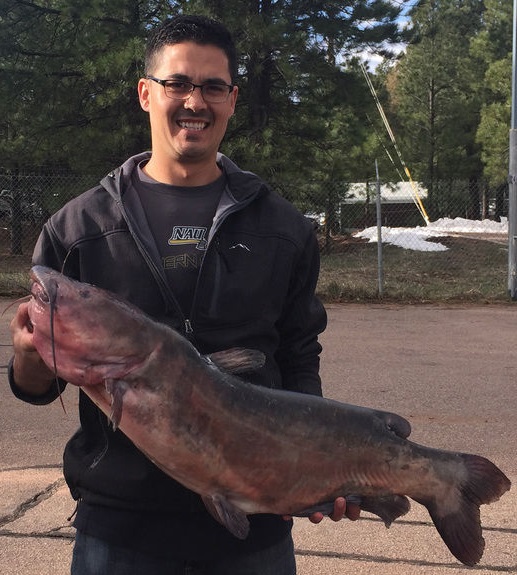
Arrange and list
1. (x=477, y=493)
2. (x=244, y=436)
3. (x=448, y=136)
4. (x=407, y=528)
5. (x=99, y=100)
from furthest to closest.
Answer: (x=448, y=136) → (x=99, y=100) → (x=407, y=528) → (x=477, y=493) → (x=244, y=436)

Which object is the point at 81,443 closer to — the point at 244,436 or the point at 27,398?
the point at 27,398

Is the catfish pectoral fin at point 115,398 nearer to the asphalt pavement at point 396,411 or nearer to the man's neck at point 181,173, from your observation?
the man's neck at point 181,173

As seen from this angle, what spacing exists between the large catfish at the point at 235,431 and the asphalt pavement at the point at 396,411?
1.51 m

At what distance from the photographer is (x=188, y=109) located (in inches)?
82.7

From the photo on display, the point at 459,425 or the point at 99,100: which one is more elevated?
the point at 99,100

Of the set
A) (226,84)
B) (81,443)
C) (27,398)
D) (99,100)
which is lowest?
(81,443)

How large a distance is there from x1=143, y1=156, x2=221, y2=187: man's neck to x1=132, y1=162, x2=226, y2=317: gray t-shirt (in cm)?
1

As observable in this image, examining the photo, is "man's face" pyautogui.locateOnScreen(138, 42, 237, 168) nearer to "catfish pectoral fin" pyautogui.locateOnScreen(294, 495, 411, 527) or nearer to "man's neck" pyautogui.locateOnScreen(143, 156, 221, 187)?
"man's neck" pyautogui.locateOnScreen(143, 156, 221, 187)

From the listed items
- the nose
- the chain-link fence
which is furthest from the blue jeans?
the chain-link fence

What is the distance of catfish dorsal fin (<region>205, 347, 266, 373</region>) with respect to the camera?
1.92 metres

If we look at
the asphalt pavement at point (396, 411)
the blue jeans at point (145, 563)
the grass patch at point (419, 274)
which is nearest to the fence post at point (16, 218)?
the grass patch at point (419, 274)

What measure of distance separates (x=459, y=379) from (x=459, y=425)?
1528mm

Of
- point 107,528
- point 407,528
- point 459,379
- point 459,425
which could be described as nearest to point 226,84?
A: point 107,528

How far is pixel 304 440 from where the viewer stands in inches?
77.3
